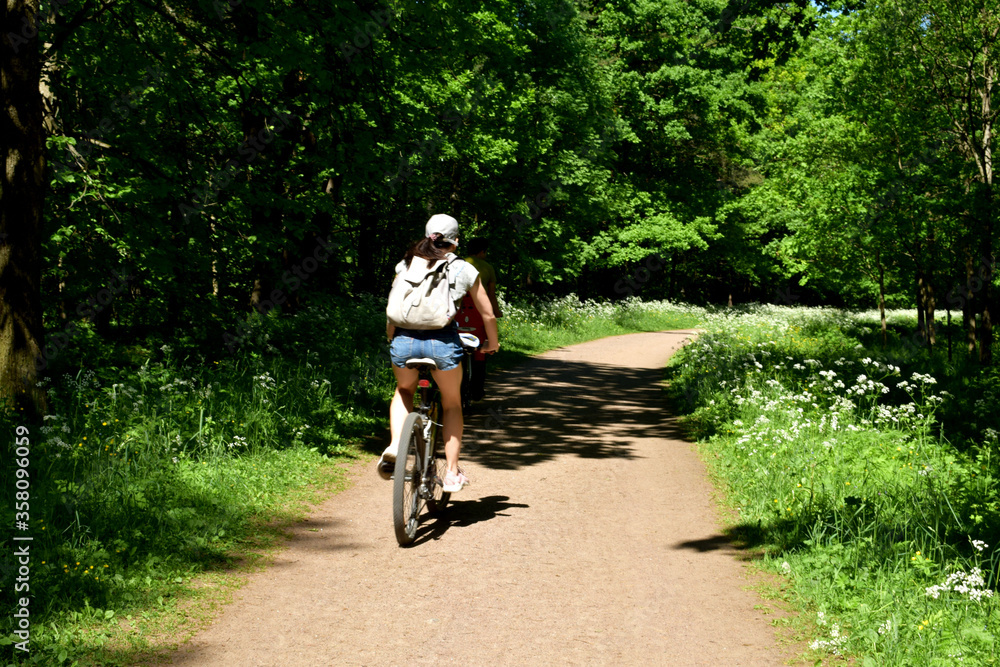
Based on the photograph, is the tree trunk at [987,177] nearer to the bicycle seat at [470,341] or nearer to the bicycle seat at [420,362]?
the bicycle seat at [470,341]

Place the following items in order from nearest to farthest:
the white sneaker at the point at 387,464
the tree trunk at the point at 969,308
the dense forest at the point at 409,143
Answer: the white sneaker at the point at 387,464
the dense forest at the point at 409,143
the tree trunk at the point at 969,308

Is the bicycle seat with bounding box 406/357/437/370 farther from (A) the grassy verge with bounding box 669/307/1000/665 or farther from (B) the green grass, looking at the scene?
(B) the green grass

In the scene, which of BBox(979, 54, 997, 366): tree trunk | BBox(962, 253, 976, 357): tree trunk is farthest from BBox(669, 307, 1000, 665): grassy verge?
BBox(962, 253, 976, 357): tree trunk

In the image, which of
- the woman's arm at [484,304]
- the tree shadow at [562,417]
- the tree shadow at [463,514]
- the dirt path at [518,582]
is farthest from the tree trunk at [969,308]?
the woman's arm at [484,304]

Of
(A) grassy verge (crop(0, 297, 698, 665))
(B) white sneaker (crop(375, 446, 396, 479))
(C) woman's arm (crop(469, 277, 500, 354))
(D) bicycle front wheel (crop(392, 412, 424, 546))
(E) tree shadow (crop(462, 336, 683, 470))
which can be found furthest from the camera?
(E) tree shadow (crop(462, 336, 683, 470))

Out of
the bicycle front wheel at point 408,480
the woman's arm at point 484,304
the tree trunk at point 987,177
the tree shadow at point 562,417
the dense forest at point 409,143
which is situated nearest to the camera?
the bicycle front wheel at point 408,480

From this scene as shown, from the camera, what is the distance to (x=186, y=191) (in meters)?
8.81

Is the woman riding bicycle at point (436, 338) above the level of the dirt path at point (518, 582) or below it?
above

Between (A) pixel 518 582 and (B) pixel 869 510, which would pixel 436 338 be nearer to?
(A) pixel 518 582

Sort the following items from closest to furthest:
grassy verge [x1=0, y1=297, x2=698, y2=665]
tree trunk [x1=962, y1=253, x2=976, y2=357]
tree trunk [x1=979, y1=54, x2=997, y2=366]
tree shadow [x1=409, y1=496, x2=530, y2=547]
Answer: grassy verge [x1=0, y1=297, x2=698, y2=665] → tree shadow [x1=409, y1=496, x2=530, y2=547] → tree trunk [x1=979, y1=54, x2=997, y2=366] → tree trunk [x1=962, y1=253, x2=976, y2=357]

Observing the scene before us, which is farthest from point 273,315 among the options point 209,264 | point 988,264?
point 988,264

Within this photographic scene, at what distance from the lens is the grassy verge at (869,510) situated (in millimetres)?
3900

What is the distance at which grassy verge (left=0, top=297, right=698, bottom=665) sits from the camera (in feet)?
13.0

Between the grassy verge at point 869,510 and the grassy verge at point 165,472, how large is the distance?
138 inches
